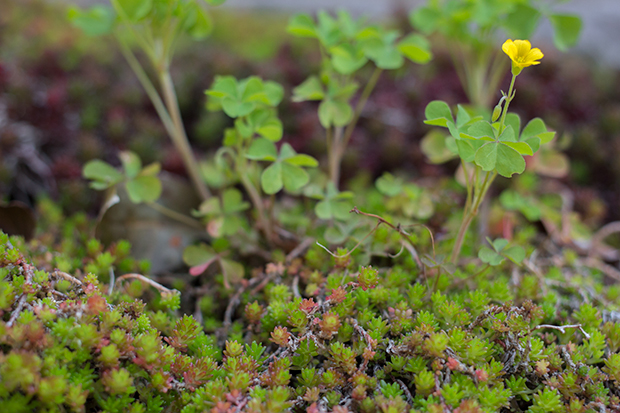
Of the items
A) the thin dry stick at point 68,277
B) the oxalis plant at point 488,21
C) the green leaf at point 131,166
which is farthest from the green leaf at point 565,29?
the thin dry stick at point 68,277

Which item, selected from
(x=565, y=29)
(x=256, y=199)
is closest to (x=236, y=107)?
(x=256, y=199)

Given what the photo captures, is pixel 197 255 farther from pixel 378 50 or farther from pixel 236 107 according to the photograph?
pixel 378 50

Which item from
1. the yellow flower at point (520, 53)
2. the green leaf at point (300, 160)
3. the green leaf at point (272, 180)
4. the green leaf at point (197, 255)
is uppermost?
the yellow flower at point (520, 53)

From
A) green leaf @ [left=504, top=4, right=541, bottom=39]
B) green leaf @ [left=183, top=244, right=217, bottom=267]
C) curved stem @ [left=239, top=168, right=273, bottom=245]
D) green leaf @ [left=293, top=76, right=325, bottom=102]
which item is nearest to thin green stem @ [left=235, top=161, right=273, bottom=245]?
curved stem @ [left=239, top=168, right=273, bottom=245]

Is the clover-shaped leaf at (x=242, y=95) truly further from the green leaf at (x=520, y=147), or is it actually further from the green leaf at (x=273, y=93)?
the green leaf at (x=520, y=147)

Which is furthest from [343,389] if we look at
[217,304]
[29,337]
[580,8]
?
[580,8]
